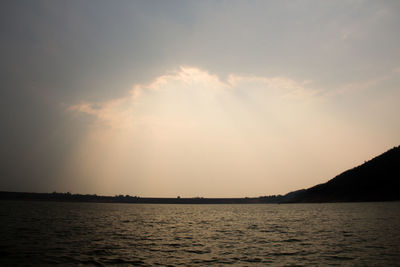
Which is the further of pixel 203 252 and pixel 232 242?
pixel 232 242

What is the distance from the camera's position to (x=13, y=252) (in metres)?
26.6

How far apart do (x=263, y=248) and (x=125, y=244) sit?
638 inches

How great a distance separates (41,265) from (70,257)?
3.78 meters

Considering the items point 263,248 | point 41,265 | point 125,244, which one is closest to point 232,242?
point 263,248

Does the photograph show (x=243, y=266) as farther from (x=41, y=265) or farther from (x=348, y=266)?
(x=41, y=265)

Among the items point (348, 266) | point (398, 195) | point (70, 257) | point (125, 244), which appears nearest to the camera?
point (348, 266)

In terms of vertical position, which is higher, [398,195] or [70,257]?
[398,195]

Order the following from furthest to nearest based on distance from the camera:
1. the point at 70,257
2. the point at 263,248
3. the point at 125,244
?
1. the point at 125,244
2. the point at 263,248
3. the point at 70,257

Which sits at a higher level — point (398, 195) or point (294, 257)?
point (398, 195)

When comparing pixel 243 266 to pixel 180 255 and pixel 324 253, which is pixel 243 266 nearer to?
pixel 180 255

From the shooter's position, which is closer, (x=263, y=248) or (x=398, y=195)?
(x=263, y=248)

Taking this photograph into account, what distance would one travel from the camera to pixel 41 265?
22125mm

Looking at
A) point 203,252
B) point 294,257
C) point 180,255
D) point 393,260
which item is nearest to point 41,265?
point 180,255

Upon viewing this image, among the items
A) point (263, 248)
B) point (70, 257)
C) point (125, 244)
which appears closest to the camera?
point (70, 257)
